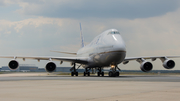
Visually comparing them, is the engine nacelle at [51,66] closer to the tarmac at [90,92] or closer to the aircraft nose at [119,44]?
the aircraft nose at [119,44]

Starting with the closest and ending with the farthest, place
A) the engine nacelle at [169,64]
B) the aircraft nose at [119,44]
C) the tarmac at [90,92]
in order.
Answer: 1. the tarmac at [90,92]
2. the aircraft nose at [119,44]
3. the engine nacelle at [169,64]

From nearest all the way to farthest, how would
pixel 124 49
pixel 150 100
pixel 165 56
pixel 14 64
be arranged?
pixel 150 100
pixel 124 49
pixel 14 64
pixel 165 56

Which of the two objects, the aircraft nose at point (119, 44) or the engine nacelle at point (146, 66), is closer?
the aircraft nose at point (119, 44)

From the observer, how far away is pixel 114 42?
89.4ft

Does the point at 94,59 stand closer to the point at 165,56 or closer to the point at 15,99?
the point at 165,56

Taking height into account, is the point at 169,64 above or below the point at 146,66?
above

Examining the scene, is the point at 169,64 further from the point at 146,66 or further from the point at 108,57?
the point at 108,57

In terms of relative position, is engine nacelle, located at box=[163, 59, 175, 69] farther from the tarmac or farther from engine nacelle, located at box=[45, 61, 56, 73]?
the tarmac

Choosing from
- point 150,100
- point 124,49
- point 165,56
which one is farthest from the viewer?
point 165,56

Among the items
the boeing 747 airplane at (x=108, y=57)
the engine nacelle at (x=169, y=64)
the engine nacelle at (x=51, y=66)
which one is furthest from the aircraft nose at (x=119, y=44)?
→ the engine nacelle at (x=169, y=64)

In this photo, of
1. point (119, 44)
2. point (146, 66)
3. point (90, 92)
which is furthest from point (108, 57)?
point (90, 92)

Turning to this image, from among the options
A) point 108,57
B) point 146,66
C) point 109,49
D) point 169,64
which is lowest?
point 146,66

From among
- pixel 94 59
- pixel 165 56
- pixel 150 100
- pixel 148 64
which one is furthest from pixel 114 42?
pixel 150 100

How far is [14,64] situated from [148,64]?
1715 centimetres
